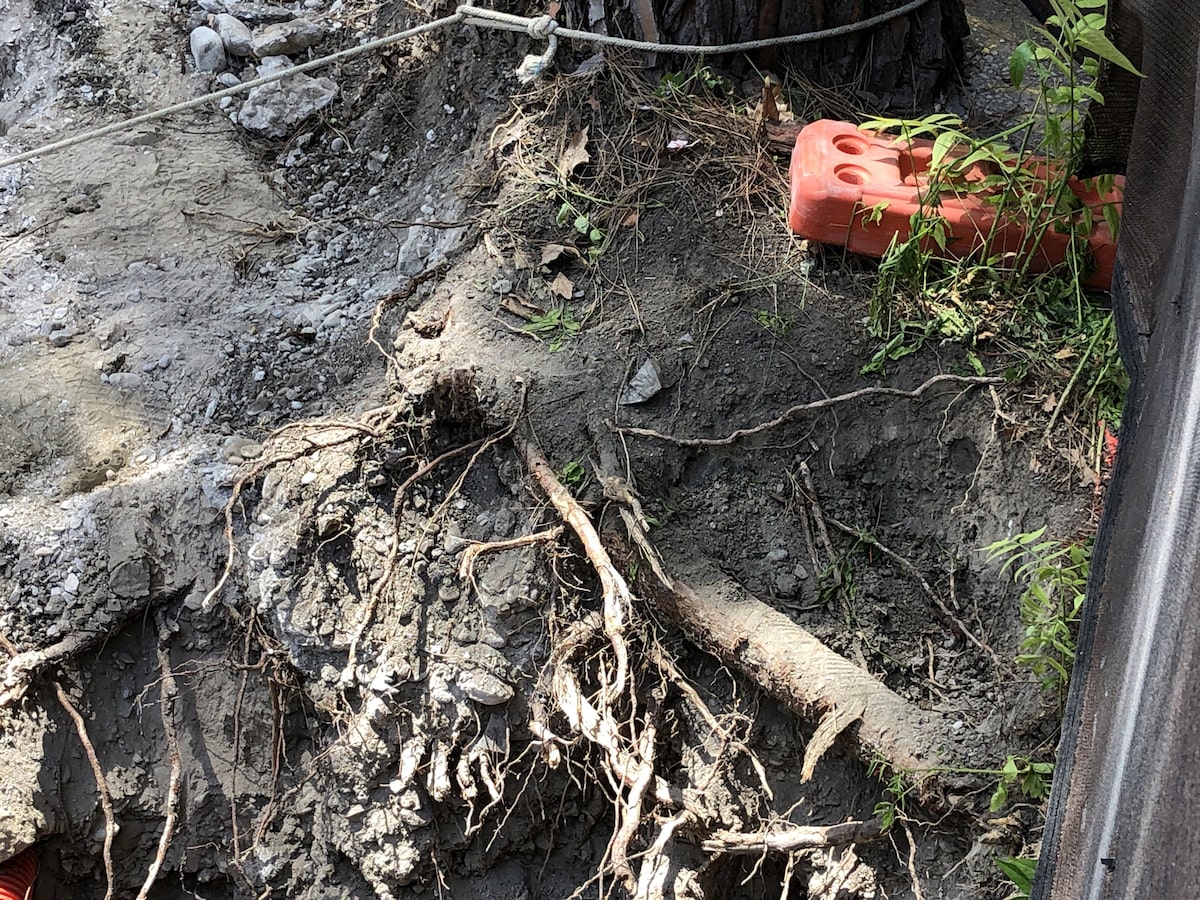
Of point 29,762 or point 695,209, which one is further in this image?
point 695,209

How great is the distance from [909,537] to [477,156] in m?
1.61

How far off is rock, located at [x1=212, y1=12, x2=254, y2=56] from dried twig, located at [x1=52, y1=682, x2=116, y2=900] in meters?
2.18

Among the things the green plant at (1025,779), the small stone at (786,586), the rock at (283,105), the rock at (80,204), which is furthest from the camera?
the rock at (283,105)

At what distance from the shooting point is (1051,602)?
1830 mm

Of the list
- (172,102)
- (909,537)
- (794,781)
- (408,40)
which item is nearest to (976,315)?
(909,537)

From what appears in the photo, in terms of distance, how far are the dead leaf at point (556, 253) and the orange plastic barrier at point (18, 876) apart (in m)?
1.83

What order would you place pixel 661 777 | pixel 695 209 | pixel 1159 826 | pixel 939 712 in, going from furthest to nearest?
pixel 695 209, pixel 661 777, pixel 939 712, pixel 1159 826

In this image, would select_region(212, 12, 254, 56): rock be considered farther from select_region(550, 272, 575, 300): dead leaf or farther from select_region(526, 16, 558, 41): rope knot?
select_region(550, 272, 575, 300): dead leaf

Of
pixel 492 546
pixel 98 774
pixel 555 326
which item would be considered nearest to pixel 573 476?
pixel 492 546

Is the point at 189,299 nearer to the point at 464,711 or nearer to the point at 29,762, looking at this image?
the point at 29,762

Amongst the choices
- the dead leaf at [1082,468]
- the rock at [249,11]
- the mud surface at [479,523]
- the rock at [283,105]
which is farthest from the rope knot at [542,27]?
the dead leaf at [1082,468]

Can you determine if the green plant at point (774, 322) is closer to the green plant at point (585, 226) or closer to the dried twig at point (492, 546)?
the green plant at point (585, 226)

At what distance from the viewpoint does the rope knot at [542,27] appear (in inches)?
104

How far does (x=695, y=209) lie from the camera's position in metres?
2.47
